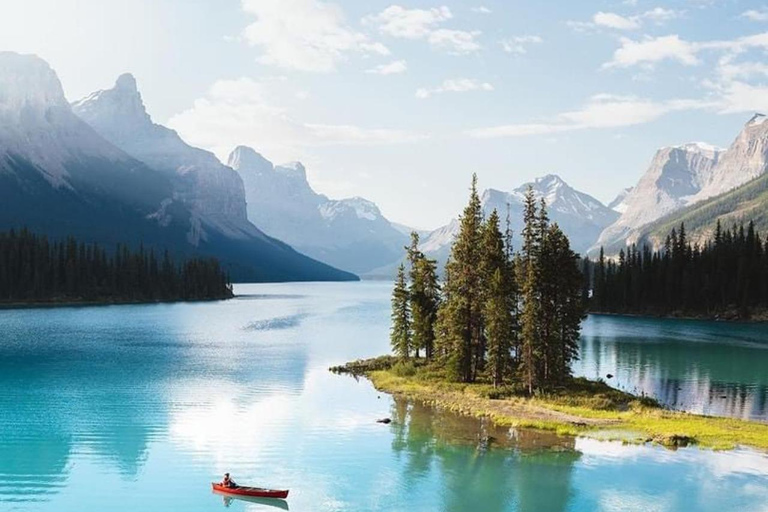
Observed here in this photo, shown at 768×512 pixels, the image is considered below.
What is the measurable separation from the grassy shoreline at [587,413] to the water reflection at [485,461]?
3094 millimetres

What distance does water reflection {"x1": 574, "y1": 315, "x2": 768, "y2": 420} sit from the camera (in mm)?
81000

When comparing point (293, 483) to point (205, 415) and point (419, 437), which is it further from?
point (205, 415)

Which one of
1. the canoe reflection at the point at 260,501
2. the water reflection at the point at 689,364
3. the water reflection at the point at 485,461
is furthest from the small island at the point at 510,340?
the canoe reflection at the point at 260,501

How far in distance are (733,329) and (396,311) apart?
118206 mm

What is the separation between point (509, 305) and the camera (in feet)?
259

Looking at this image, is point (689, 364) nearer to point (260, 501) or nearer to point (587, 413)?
point (587, 413)

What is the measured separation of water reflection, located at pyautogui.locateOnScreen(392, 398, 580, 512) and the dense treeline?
47.4 ft

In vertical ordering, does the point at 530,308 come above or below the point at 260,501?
above

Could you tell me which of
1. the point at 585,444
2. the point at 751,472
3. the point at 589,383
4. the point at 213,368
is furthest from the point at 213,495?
the point at 213,368

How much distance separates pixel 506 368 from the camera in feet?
275

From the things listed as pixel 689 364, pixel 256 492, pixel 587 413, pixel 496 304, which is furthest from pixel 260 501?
pixel 689 364

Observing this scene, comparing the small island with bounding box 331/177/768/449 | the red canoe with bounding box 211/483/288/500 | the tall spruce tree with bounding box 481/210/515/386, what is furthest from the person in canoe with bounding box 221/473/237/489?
the tall spruce tree with bounding box 481/210/515/386

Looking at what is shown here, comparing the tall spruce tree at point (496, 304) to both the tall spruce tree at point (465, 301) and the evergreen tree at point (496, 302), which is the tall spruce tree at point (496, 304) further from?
the tall spruce tree at point (465, 301)

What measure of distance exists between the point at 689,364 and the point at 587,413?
53.8 meters
